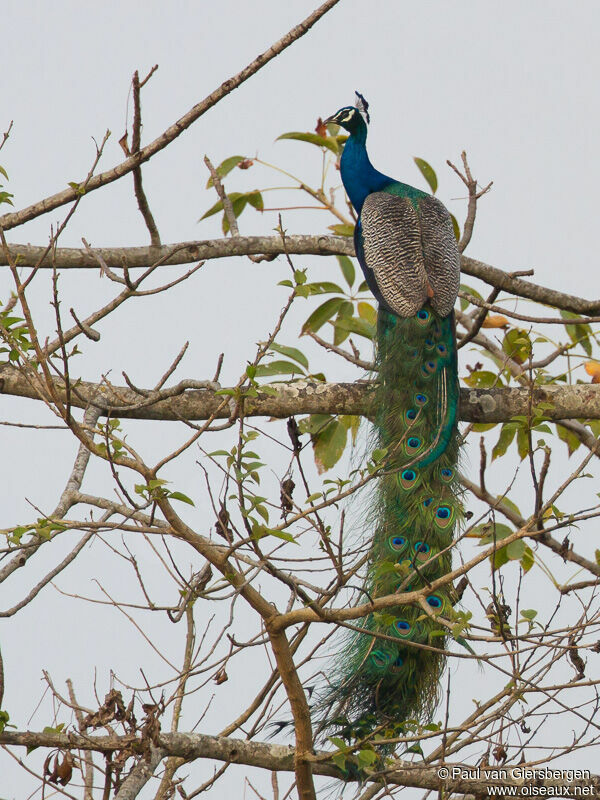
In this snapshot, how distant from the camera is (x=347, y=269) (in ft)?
13.6

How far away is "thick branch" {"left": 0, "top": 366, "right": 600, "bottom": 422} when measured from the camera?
135 inches

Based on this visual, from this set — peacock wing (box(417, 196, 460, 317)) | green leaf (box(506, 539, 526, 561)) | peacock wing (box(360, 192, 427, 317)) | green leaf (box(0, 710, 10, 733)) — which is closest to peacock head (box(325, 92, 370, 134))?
peacock wing (box(360, 192, 427, 317))

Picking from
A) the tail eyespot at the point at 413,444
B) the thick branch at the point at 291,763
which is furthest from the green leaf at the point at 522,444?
the thick branch at the point at 291,763

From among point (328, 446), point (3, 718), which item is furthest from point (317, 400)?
point (3, 718)

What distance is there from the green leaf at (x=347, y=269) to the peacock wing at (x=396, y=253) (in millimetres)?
230

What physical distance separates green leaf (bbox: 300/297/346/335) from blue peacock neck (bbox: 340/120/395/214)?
1.14 metres

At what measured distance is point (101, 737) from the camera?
2.18 m

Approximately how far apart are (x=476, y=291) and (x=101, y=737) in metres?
2.57

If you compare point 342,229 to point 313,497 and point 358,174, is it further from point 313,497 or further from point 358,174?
point 313,497

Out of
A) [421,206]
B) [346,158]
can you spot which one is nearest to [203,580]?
[421,206]

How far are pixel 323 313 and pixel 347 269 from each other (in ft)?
0.72

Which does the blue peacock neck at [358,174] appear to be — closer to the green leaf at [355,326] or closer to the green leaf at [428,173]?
the green leaf at [428,173]

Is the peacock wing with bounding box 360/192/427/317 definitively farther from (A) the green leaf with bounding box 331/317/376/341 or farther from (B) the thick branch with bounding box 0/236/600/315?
(A) the green leaf with bounding box 331/317/376/341

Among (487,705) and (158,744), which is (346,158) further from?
(158,744)
